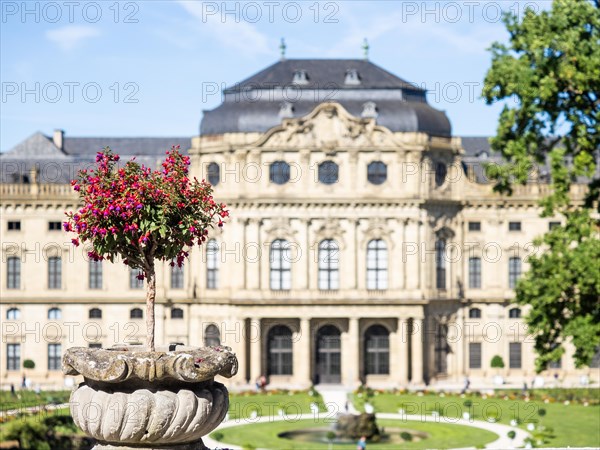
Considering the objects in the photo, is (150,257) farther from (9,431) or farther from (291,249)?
(291,249)

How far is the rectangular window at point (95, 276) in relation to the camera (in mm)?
76750

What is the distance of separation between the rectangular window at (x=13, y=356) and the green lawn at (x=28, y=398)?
780cm

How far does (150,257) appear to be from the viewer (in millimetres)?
22234

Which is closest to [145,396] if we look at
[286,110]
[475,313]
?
[286,110]

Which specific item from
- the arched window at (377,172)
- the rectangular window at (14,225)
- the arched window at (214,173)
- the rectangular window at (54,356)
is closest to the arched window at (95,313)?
the rectangular window at (54,356)

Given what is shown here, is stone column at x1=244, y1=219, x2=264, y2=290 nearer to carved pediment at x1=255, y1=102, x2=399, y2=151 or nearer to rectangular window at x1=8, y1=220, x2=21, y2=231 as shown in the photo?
carved pediment at x1=255, y1=102, x2=399, y2=151

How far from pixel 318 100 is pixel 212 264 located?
1066 centimetres

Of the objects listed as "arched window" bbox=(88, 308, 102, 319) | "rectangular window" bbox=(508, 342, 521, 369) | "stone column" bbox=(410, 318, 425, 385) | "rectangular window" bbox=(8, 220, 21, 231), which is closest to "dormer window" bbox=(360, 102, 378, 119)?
"stone column" bbox=(410, 318, 425, 385)

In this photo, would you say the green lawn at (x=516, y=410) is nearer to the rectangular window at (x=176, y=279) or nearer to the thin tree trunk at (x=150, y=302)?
the rectangular window at (x=176, y=279)

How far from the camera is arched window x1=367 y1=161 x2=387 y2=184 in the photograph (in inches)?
2868

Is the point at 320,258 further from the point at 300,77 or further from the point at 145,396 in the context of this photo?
the point at 145,396

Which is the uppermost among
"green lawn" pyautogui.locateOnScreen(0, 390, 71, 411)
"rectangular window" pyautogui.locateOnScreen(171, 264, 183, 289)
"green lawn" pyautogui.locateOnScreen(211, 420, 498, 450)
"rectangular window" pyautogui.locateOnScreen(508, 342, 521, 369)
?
"rectangular window" pyautogui.locateOnScreen(171, 264, 183, 289)

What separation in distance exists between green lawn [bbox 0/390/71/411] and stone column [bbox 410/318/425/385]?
18.5 m

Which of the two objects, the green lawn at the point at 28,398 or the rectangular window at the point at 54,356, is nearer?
the green lawn at the point at 28,398
